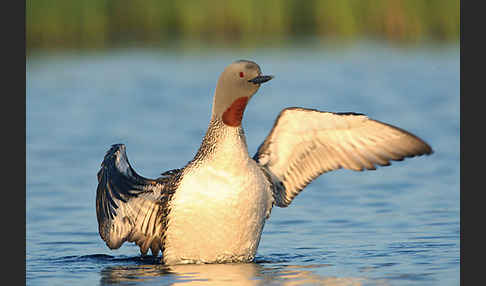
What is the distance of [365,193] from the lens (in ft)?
33.6

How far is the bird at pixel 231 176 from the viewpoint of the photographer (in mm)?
6883

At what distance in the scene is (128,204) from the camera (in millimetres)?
7289

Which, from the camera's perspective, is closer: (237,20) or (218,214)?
(218,214)

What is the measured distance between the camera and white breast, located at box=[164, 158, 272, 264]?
6.83 m

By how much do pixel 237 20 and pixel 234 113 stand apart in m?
16.9

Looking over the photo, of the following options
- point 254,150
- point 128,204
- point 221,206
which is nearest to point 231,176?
point 221,206

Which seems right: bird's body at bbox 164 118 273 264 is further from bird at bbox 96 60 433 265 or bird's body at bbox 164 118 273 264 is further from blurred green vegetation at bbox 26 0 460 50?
blurred green vegetation at bbox 26 0 460 50

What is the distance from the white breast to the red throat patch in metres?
0.31

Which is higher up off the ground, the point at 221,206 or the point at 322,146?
the point at 322,146

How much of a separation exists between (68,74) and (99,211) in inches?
542

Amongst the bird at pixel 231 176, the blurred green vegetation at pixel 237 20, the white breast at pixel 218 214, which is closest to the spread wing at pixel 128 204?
the bird at pixel 231 176

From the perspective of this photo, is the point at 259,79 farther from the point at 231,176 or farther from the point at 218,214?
the point at 218,214

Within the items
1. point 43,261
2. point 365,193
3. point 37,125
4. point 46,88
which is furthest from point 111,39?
point 43,261

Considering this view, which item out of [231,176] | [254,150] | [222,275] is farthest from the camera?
[254,150]
